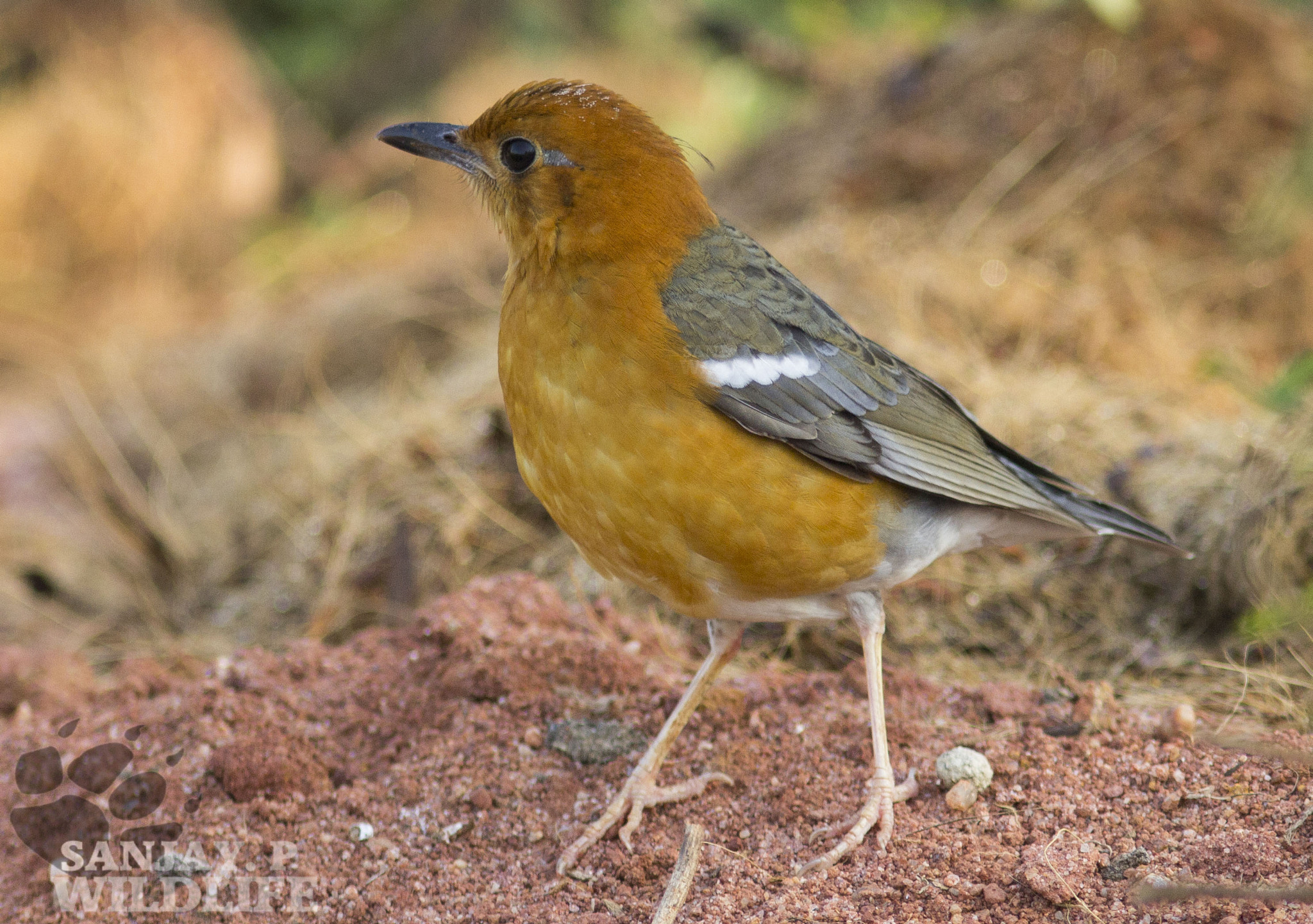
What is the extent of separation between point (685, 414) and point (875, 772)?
1.28m

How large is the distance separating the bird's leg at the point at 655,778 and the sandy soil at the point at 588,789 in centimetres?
5

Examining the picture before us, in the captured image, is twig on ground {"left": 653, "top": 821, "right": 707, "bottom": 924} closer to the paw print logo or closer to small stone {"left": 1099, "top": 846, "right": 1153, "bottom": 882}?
small stone {"left": 1099, "top": 846, "right": 1153, "bottom": 882}

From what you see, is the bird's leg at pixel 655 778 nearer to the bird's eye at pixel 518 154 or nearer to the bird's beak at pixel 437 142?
the bird's eye at pixel 518 154

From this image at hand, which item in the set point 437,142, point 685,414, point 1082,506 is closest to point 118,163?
point 437,142

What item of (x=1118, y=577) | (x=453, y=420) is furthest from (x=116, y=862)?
(x=1118, y=577)

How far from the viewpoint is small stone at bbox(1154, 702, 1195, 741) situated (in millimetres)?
3645

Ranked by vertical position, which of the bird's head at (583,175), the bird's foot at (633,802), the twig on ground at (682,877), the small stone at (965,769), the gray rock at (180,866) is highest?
the bird's head at (583,175)

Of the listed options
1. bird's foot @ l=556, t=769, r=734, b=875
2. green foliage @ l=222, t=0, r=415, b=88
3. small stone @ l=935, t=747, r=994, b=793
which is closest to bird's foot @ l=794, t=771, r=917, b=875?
small stone @ l=935, t=747, r=994, b=793

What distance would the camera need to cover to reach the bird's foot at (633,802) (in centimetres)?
345

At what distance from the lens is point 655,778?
146 inches

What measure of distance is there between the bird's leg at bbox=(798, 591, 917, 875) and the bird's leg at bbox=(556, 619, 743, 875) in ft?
1.43

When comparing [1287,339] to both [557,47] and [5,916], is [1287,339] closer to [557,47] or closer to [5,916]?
[5,916]

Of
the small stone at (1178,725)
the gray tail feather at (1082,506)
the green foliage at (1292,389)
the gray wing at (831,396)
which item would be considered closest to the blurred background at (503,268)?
the green foliage at (1292,389)

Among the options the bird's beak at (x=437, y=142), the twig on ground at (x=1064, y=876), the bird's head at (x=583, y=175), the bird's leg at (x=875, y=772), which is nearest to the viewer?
the twig on ground at (x=1064, y=876)
